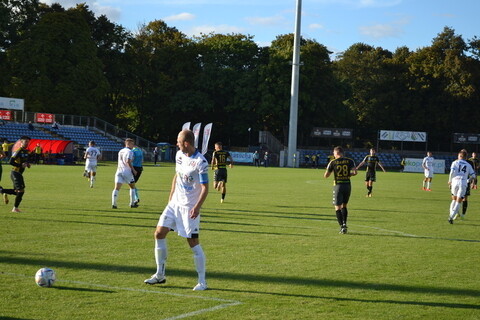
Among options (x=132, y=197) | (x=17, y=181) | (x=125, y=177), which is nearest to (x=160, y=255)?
(x=17, y=181)

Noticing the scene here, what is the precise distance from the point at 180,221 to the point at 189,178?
607mm

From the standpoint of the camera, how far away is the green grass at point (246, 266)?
7.41 meters

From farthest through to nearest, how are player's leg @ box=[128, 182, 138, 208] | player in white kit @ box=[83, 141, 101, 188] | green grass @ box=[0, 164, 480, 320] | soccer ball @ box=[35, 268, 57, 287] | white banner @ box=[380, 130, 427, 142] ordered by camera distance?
1. white banner @ box=[380, 130, 427, 142]
2. player in white kit @ box=[83, 141, 101, 188]
3. player's leg @ box=[128, 182, 138, 208]
4. soccer ball @ box=[35, 268, 57, 287]
5. green grass @ box=[0, 164, 480, 320]

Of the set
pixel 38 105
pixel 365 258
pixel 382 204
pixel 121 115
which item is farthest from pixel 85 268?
pixel 121 115

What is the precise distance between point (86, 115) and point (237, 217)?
176ft

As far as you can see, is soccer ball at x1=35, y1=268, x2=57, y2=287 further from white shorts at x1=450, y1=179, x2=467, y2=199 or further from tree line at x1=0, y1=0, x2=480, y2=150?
tree line at x1=0, y1=0, x2=480, y2=150

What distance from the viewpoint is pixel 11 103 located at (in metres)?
59.4

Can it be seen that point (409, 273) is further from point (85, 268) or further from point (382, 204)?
point (382, 204)

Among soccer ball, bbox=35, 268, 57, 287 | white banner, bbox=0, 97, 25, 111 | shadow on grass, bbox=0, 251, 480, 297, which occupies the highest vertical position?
white banner, bbox=0, 97, 25, 111

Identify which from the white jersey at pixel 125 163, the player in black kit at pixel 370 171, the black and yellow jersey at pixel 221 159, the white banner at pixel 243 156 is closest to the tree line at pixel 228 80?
the white banner at pixel 243 156

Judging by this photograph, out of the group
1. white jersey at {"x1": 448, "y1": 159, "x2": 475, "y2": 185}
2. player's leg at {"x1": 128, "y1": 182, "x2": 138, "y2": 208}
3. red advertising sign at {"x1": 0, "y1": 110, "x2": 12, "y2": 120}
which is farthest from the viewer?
red advertising sign at {"x1": 0, "y1": 110, "x2": 12, "y2": 120}

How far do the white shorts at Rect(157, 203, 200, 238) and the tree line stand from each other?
60124 mm

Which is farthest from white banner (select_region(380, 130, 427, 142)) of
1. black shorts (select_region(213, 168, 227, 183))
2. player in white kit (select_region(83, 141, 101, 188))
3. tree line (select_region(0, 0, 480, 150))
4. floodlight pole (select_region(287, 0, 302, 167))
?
Result: black shorts (select_region(213, 168, 227, 183))

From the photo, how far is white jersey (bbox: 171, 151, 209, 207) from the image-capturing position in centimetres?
834
